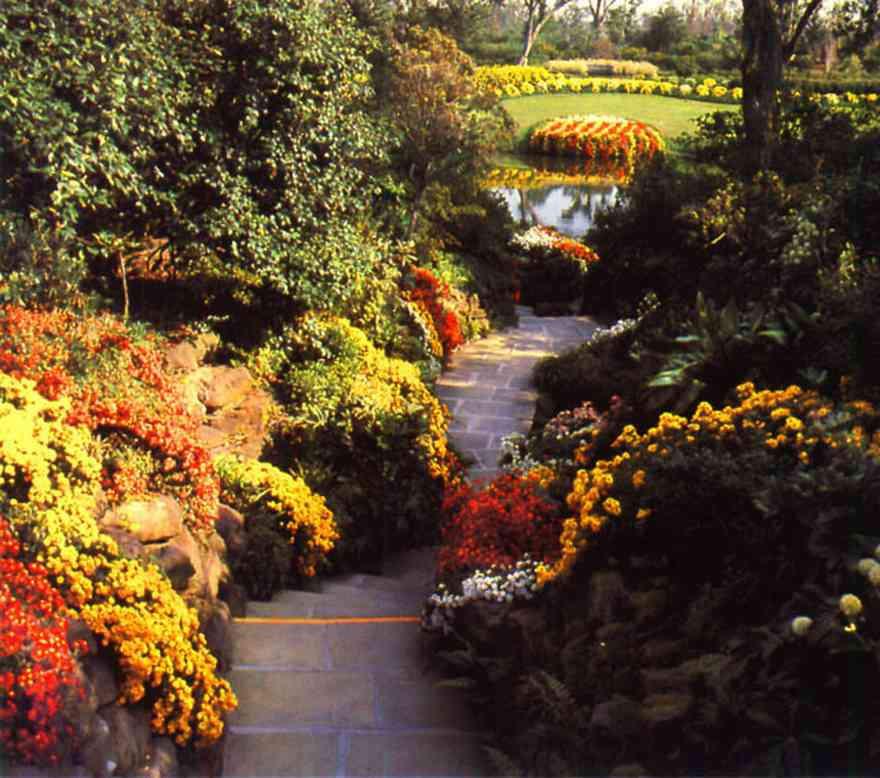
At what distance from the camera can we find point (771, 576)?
409cm

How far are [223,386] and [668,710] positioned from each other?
477 centimetres

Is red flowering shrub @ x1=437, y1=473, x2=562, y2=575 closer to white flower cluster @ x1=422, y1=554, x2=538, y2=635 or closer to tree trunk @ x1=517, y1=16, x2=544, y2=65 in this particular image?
white flower cluster @ x1=422, y1=554, x2=538, y2=635

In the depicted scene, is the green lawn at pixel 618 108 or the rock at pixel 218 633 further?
the green lawn at pixel 618 108

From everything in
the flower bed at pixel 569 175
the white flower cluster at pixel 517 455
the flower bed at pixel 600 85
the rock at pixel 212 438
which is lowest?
the white flower cluster at pixel 517 455

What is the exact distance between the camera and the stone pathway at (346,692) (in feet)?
13.5

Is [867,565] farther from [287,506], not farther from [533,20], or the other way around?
[533,20]

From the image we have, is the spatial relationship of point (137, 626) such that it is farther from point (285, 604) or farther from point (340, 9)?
point (340, 9)

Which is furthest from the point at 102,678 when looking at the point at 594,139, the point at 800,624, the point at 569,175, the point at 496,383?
the point at 594,139

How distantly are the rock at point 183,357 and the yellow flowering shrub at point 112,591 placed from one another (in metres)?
2.54

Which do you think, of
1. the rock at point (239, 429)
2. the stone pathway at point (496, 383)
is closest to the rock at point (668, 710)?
the rock at point (239, 429)

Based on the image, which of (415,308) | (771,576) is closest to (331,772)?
(771,576)

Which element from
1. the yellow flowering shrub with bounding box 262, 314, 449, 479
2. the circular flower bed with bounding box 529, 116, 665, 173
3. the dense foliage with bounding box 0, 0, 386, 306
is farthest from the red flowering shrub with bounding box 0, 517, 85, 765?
the circular flower bed with bounding box 529, 116, 665, 173

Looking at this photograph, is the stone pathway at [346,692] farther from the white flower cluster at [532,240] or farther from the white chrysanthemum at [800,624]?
the white flower cluster at [532,240]

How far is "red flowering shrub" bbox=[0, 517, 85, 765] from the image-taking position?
10.3ft
